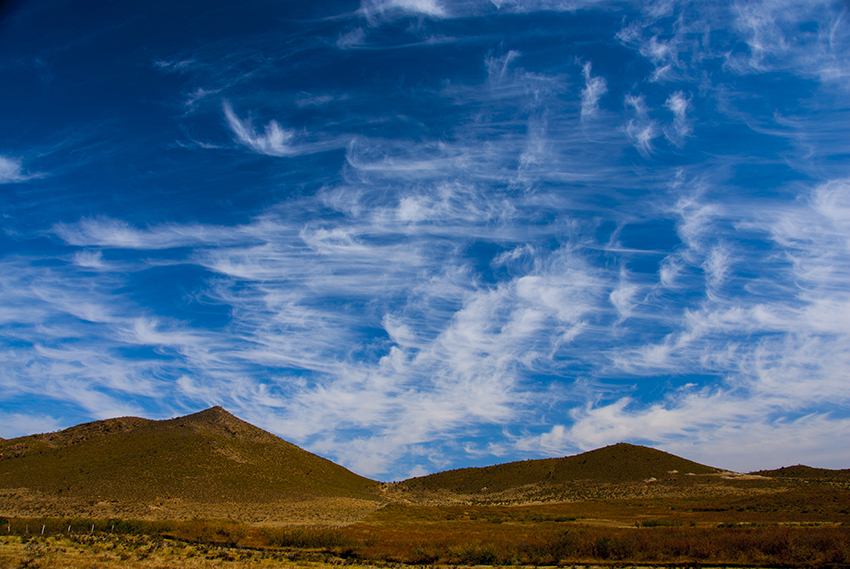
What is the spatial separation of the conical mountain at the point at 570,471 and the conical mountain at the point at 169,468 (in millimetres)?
20785

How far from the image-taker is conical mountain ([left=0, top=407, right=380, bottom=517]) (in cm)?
6788

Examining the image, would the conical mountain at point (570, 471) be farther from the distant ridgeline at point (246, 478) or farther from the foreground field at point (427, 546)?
the foreground field at point (427, 546)

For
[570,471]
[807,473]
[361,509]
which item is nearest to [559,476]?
[570,471]

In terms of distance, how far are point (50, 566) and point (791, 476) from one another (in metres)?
118

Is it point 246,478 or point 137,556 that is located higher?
point 246,478

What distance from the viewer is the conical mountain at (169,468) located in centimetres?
6788

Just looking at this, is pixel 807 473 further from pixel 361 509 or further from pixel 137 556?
pixel 137 556

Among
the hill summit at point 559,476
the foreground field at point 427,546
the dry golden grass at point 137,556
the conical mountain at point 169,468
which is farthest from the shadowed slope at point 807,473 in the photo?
the dry golden grass at point 137,556

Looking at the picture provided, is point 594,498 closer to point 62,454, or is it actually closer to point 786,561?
point 786,561

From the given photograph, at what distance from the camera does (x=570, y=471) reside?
11306 cm

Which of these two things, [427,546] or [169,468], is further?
[169,468]

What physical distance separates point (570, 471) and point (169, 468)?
86684 millimetres

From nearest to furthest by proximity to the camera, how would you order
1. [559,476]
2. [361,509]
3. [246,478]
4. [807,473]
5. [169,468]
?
[361,509]
[169,468]
[246,478]
[807,473]
[559,476]

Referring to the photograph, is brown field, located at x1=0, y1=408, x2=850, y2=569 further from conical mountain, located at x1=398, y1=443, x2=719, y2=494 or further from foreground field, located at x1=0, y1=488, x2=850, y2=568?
conical mountain, located at x1=398, y1=443, x2=719, y2=494
